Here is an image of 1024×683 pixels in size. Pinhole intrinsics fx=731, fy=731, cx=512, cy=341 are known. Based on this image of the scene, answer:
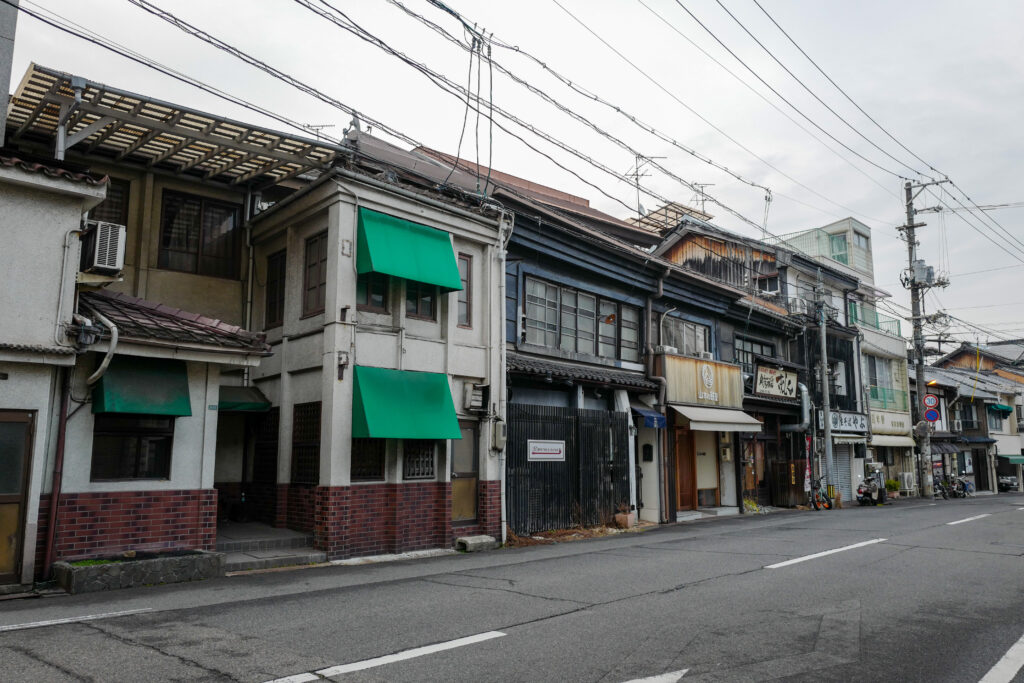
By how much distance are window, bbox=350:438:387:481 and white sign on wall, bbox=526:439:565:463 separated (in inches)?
160

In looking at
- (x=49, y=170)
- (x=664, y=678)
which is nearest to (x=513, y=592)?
(x=664, y=678)

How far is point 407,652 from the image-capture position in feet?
20.9

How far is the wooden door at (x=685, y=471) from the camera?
23719 millimetres

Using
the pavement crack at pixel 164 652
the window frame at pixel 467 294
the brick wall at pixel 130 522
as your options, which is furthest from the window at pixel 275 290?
the pavement crack at pixel 164 652

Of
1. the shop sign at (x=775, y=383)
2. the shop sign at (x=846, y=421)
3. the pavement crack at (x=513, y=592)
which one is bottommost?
the pavement crack at (x=513, y=592)

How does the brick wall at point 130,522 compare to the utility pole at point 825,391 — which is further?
the utility pole at point 825,391

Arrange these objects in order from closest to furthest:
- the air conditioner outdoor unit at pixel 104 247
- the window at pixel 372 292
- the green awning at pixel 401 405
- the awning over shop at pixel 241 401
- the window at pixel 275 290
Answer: the air conditioner outdoor unit at pixel 104 247 → the green awning at pixel 401 405 → the window at pixel 372 292 → the awning over shop at pixel 241 401 → the window at pixel 275 290

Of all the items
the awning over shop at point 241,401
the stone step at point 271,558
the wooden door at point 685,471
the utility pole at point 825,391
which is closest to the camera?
the stone step at point 271,558

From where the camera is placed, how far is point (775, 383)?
27.5 metres

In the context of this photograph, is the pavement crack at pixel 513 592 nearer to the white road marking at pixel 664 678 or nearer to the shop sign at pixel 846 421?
the white road marking at pixel 664 678

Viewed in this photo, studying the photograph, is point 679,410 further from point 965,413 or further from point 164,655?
point 965,413

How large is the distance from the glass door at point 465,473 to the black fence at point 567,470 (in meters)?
0.96

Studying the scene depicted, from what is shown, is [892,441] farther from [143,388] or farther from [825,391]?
[143,388]

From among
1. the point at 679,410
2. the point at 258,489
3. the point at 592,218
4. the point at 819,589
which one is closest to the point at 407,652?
the point at 819,589
